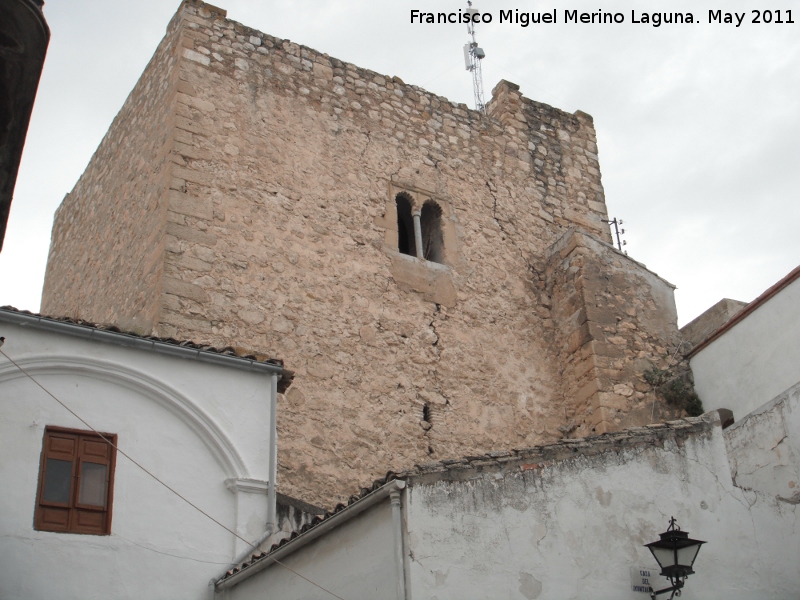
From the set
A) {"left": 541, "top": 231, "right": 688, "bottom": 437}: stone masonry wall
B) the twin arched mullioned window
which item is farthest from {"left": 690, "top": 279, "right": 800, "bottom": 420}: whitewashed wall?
the twin arched mullioned window

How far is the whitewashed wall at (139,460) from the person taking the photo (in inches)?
283

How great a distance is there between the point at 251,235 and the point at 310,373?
5.53ft

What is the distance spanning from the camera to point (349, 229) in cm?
1213

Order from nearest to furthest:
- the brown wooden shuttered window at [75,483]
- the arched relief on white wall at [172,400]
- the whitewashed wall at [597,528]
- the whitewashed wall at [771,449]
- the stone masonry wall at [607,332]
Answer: the whitewashed wall at [597,528]
the brown wooden shuttered window at [75,483]
the arched relief on white wall at [172,400]
the whitewashed wall at [771,449]
the stone masonry wall at [607,332]

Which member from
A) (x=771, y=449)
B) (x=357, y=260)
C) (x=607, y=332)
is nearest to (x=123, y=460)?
(x=357, y=260)

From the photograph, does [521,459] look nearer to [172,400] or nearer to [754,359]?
[172,400]

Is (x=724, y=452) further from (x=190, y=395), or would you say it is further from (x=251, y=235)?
(x=251, y=235)

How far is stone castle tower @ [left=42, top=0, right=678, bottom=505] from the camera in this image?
1082cm

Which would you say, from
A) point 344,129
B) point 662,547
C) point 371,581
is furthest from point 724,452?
point 344,129

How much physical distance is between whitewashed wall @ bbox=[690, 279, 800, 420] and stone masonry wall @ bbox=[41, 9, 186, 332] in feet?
21.7

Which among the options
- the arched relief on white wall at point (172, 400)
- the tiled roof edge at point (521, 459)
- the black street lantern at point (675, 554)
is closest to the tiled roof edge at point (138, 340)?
the arched relief on white wall at point (172, 400)

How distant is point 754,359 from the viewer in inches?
472

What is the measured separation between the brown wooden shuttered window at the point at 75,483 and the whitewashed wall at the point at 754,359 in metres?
7.03

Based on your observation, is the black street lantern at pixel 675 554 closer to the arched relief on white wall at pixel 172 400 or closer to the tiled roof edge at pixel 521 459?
the tiled roof edge at pixel 521 459
